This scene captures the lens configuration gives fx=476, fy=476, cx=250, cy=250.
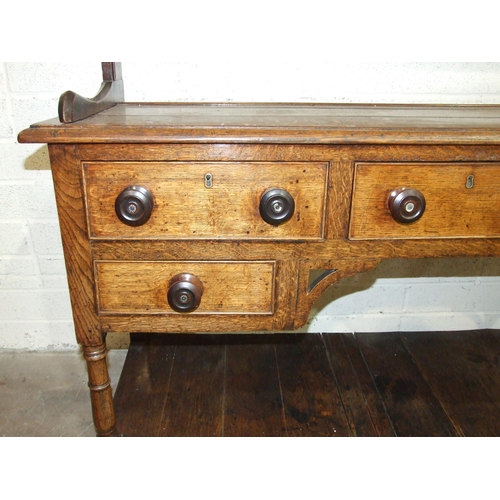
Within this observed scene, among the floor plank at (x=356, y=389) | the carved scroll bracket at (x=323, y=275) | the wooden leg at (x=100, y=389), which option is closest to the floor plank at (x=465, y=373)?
the floor plank at (x=356, y=389)

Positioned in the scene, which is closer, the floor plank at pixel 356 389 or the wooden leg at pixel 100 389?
the wooden leg at pixel 100 389

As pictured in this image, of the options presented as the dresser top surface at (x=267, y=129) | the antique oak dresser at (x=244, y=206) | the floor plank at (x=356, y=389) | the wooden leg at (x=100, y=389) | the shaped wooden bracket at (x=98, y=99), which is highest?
the shaped wooden bracket at (x=98, y=99)

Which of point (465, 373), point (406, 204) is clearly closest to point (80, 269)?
point (406, 204)

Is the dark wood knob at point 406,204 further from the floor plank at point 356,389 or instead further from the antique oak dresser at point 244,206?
the floor plank at point 356,389

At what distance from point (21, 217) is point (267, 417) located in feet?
3.32

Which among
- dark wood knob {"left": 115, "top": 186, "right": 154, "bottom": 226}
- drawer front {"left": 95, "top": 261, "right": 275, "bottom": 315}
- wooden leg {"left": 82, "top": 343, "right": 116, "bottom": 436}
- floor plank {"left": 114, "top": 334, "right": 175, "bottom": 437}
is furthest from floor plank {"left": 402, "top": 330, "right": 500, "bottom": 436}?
dark wood knob {"left": 115, "top": 186, "right": 154, "bottom": 226}

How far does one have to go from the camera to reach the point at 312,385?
59.7 inches

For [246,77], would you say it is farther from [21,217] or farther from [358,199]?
[21,217]

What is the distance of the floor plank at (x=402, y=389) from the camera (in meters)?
1.35

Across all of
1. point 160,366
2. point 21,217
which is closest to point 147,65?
point 21,217

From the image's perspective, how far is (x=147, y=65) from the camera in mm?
1437

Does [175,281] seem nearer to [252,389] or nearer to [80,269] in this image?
[80,269]

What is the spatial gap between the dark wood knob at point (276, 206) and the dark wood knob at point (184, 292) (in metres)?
0.22

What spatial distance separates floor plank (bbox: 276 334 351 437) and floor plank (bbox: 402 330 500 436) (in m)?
0.32
